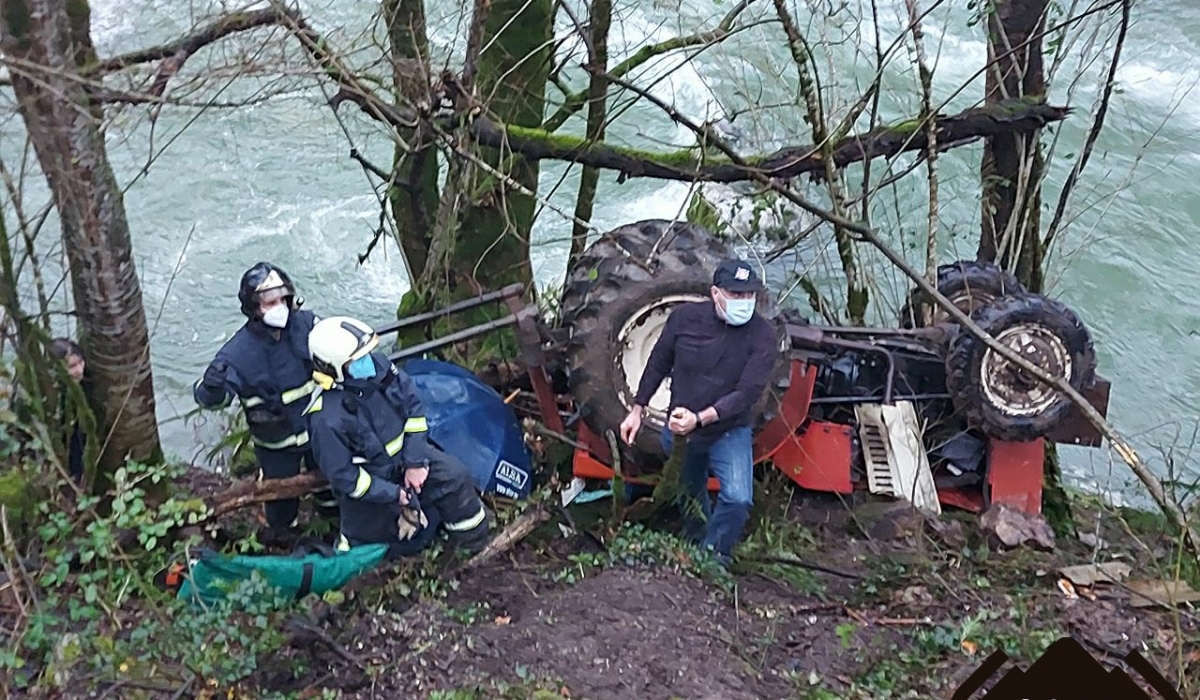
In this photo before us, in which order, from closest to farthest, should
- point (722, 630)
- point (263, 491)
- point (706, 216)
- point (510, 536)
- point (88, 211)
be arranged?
point (88, 211)
point (722, 630)
point (263, 491)
point (510, 536)
point (706, 216)

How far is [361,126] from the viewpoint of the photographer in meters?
9.30

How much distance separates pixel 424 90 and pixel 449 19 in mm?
2278

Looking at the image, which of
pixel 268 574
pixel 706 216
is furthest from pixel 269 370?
pixel 706 216

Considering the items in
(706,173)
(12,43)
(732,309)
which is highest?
(12,43)

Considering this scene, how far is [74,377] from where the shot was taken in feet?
14.6

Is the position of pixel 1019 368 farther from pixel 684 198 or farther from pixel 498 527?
pixel 684 198

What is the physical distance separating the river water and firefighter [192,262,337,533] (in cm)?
336

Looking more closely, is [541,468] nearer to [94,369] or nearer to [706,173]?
[706,173]

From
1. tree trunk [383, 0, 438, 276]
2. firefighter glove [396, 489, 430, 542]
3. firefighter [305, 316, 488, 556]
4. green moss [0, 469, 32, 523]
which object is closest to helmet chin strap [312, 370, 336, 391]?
firefighter [305, 316, 488, 556]

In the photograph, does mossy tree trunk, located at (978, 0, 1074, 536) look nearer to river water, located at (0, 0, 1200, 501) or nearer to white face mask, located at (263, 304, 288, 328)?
river water, located at (0, 0, 1200, 501)

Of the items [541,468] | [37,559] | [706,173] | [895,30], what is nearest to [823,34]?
[706,173]

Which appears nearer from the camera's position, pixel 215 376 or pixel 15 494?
pixel 15 494

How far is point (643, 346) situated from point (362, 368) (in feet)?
A: 4.26

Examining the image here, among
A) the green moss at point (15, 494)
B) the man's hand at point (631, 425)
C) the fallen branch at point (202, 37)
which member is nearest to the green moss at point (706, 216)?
the man's hand at point (631, 425)
